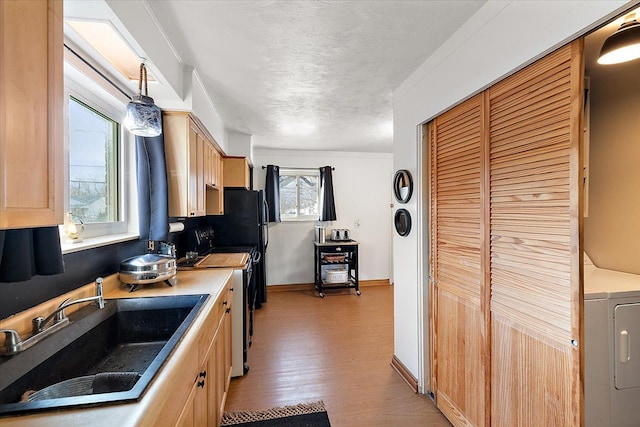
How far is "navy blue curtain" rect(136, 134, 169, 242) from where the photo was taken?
1.84m

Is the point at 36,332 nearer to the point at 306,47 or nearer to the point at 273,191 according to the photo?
the point at 306,47

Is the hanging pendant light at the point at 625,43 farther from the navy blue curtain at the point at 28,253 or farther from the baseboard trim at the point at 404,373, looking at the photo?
the navy blue curtain at the point at 28,253

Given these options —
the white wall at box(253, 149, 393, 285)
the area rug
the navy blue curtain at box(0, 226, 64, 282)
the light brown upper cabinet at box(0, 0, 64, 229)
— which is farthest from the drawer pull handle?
the white wall at box(253, 149, 393, 285)

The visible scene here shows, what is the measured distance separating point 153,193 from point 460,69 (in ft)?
6.84

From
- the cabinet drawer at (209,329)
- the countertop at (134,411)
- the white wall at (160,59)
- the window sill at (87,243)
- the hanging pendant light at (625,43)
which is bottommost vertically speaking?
the cabinet drawer at (209,329)

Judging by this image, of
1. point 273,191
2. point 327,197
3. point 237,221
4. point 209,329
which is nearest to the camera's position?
point 209,329

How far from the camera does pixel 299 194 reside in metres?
4.93

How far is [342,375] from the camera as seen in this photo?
230 centimetres

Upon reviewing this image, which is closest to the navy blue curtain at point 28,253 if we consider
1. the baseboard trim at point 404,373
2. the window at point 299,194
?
the baseboard trim at point 404,373

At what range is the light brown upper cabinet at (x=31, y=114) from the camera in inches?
24.9

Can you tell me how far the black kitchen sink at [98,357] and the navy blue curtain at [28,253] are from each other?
24cm

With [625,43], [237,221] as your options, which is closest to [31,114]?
[625,43]

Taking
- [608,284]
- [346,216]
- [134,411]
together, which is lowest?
[134,411]

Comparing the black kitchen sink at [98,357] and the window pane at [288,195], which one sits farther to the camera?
the window pane at [288,195]
